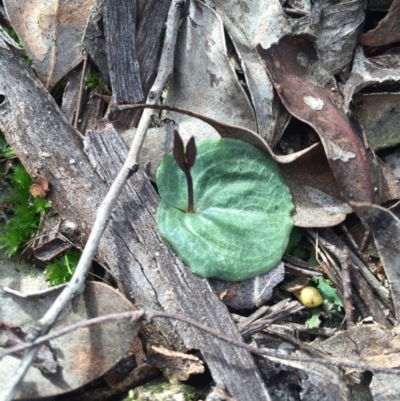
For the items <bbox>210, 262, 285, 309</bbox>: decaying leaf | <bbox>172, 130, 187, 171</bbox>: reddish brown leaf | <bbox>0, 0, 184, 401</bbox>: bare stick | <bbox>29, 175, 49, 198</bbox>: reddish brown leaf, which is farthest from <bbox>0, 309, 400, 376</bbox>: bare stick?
<bbox>29, 175, 49, 198</bbox>: reddish brown leaf

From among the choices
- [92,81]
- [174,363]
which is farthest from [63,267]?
[92,81]

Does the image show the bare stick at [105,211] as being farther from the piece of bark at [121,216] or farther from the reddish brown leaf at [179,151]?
the reddish brown leaf at [179,151]

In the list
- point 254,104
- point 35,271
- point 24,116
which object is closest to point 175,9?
point 254,104

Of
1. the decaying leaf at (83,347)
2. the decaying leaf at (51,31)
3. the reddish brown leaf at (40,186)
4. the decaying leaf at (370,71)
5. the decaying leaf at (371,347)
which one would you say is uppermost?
the decaying leaf at (51,31)

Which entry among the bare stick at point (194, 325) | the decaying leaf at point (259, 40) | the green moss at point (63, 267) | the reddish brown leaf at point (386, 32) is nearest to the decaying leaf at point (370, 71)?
the reddish brown leaf at point (386, 32)

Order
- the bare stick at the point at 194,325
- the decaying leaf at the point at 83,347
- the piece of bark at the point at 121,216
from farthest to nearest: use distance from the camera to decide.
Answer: the piece of bark at the point at 121,216
the decaying leaf at the point at 83,347
the bare stick at the point at 194,325

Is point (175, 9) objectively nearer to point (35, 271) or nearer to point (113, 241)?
point (113, 241)
